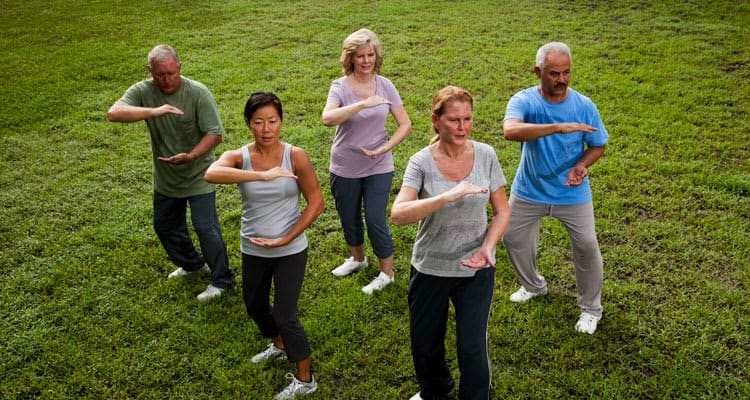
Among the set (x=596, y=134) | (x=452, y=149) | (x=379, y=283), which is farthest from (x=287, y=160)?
(x=596, y=134)

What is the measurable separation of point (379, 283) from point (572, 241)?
1.75 m

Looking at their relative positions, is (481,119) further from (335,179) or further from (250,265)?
(250,265)

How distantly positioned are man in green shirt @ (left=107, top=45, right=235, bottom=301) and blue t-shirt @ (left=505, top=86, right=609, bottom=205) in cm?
255

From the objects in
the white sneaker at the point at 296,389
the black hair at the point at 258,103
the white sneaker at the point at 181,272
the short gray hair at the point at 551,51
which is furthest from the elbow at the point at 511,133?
the white sneaker at the point at 181,272

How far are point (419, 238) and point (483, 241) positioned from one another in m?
0.39

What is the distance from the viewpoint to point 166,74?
16.0 ft

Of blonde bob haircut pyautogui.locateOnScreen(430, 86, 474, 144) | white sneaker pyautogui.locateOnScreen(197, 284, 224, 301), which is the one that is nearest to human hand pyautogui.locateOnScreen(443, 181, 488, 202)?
blonde bob haircut pyautogui.locateOnScreen(430, 86, 474, 144)

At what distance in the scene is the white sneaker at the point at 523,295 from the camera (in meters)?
5.28

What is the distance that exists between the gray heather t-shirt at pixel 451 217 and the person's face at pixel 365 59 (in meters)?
1.64

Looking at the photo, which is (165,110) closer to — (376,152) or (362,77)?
(362,77)

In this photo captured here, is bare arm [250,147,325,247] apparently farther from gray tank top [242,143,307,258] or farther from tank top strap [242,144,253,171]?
tank top strap [242,144,253,171]

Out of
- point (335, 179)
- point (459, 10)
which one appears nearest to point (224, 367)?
point (335, 179)

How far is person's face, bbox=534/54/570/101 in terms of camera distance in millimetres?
4246

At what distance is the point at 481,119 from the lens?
9.23 meters
